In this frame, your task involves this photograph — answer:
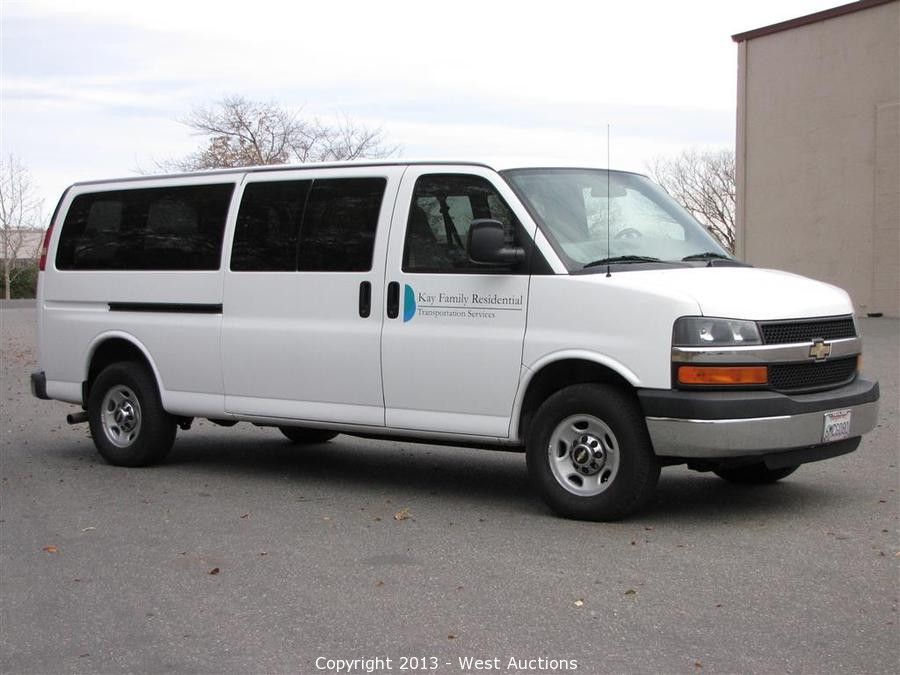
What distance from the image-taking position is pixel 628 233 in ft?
26.0

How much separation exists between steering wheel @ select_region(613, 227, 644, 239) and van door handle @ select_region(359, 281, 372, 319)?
65.8 inches

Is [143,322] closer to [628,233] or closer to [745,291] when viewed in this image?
[628,233]

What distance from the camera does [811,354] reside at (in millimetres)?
7273

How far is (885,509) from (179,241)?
5.37 meters

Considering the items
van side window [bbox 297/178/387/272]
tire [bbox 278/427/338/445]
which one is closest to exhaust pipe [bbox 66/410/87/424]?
tire [bbox 278/427/338/445]

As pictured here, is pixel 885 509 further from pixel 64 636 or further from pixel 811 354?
pixel 64 636

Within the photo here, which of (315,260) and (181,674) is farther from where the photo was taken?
(315,260)

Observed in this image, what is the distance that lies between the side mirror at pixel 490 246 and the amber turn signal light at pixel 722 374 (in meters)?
1.28

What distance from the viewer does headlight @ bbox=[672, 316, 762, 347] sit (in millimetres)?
6930

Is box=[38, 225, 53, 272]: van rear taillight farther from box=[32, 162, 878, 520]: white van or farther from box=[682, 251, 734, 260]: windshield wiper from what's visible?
box=[682, 251, 734, 260]: windshield wiper

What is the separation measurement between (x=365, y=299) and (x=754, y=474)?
286 cm

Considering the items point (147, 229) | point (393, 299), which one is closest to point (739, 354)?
point (393, 299)

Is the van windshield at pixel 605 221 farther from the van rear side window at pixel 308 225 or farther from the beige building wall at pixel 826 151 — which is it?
the beige building wall at pixel 826 151

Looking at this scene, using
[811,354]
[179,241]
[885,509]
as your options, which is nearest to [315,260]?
[179,241]
